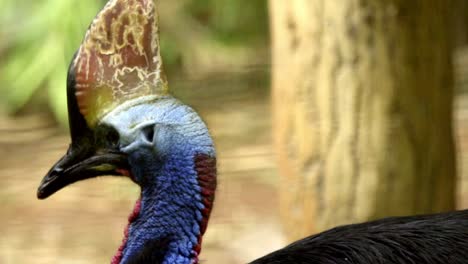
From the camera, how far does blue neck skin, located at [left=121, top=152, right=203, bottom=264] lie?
195 cm

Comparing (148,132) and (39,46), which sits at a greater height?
(148,132)

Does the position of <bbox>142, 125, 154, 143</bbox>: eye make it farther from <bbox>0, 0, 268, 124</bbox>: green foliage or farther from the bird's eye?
<bbox>0, 0, 268, 124</bbox>: green foliage

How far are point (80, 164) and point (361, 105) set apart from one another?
0.90 meters

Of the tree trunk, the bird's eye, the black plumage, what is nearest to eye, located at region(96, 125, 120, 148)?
the bird's eye

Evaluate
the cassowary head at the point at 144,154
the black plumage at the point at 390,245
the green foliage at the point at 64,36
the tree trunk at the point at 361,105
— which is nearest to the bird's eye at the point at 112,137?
the cassowary head at the point at 144,154

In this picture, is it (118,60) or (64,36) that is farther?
(64,36)

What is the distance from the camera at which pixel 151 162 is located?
6.42 feet

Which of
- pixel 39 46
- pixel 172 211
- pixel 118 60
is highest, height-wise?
pixel 118 60

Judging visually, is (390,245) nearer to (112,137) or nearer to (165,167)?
(165,167)

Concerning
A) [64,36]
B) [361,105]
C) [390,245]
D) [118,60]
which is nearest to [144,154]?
[118,60]

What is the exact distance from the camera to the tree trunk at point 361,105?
104 inches

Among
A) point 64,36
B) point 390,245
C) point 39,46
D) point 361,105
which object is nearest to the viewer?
point 390,245

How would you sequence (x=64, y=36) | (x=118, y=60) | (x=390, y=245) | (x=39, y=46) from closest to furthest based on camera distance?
(x=390, y=245)
(x=118, y=60)
(x=64, y=36)
(x=39, y=46)

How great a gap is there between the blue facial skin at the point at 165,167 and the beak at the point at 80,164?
0.03 m
